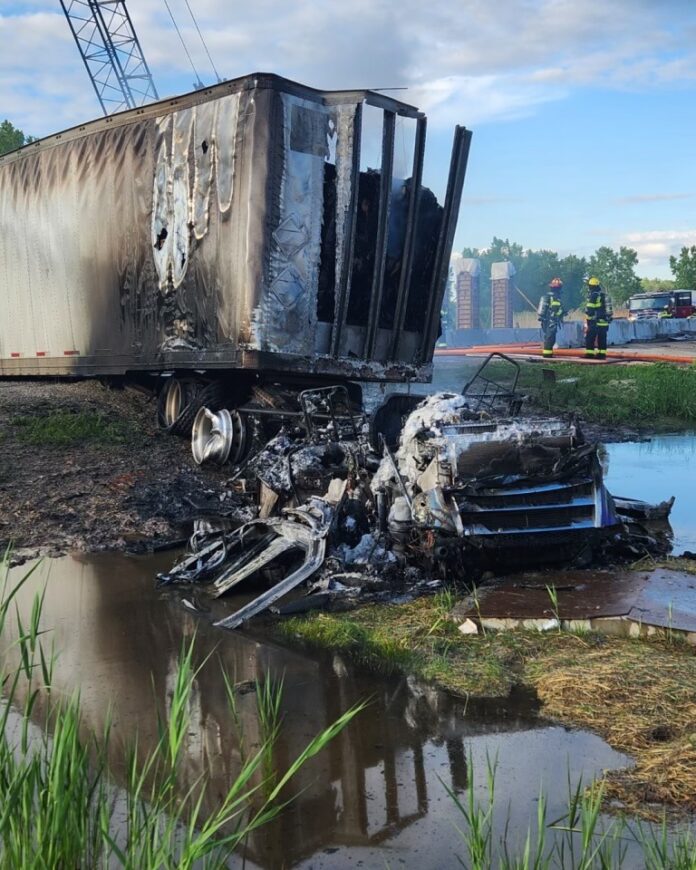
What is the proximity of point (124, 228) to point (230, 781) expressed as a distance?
8.25 metres

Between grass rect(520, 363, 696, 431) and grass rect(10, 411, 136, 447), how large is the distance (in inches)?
285

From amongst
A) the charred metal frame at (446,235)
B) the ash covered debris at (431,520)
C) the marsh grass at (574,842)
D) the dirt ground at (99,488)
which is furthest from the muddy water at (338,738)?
the charred metal frame at (446,235)

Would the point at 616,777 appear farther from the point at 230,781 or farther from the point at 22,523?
the point at 22,523

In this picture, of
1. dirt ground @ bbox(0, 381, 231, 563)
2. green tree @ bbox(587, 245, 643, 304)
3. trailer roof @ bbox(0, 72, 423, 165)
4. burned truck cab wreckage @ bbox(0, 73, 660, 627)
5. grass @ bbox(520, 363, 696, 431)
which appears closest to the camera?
burned truck cab wreckage @ bbox(0, 73, 660, 627)

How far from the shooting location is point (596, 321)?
2016cm

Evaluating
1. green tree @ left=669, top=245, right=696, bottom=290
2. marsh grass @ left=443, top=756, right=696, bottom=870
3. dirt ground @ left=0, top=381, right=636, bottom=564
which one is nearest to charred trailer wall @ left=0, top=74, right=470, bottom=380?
dirt ground @ left=0, top=381, right=636, bottom=564

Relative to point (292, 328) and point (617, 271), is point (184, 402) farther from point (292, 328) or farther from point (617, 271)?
point (617, 271)

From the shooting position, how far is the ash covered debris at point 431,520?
5688 mm

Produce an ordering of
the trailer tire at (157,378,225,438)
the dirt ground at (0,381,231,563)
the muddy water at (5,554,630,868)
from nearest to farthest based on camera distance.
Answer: the muddy water at (5,554,630,868) < the dirt ground at (0,381,231,563) < the trailer tire at (157,378,225,438)

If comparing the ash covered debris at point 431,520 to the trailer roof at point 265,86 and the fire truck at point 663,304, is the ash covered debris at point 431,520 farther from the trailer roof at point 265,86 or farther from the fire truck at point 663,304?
the fire truck at point 663,304

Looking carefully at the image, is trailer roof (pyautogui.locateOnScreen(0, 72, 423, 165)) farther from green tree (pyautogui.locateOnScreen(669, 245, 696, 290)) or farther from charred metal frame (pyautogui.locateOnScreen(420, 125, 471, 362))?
green tree (pyautogui.locateOnScreen(669, 245, 696, 290))

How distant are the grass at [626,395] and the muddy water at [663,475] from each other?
1290 millimetres

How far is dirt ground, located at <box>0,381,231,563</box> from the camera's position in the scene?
7410 millimetres

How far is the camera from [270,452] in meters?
7.35
